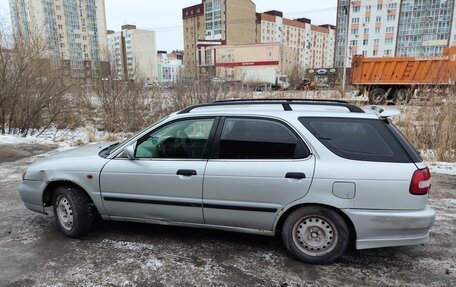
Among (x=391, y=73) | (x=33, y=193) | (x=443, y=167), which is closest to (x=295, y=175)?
(x=33, y=193)

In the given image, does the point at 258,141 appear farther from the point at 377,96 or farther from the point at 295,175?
the point at 377,96

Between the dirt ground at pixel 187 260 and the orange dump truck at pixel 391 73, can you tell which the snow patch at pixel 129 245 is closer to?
the dirt ground at pixel 187 260

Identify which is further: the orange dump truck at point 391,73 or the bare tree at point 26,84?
the orange dump truck at point 391,73

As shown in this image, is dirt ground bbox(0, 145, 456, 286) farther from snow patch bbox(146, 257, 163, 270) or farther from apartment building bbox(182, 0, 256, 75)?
apartment building bbox(182, 0, 256, 75)

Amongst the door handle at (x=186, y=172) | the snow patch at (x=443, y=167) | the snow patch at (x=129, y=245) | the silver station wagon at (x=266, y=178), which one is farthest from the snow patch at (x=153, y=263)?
the snow patch at (x=443, y=167)

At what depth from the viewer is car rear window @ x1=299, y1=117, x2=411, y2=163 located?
3094mm

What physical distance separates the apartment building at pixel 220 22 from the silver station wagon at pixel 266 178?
90343 mm

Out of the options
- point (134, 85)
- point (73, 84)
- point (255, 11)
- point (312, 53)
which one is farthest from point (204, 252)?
point (312, 53)

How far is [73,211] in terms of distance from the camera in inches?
151

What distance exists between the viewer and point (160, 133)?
377 centimetres

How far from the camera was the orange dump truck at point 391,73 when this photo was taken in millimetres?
18172

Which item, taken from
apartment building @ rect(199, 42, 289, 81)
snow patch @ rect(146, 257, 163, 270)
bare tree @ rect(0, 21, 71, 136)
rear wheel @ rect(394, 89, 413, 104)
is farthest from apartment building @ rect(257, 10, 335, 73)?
snow patch @ rect(146, 257, 163, 270)

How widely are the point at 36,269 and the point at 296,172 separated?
8.79 feet

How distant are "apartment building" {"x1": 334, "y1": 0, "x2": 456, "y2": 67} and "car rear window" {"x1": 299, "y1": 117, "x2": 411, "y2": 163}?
6725cm
